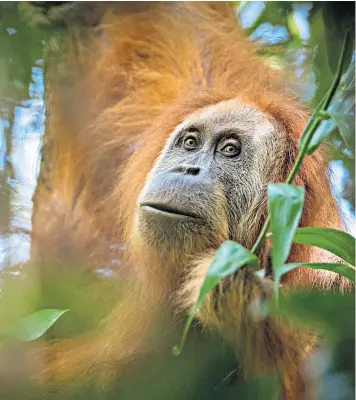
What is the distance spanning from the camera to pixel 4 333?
3.93 ft

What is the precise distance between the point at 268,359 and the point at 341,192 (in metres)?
0.39

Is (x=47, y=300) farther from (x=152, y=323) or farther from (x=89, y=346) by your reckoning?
(x=152, y=323)

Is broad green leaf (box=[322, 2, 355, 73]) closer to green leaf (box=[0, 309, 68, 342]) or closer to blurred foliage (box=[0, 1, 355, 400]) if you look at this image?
blurred foliage (box=[0, 1, 355, 400])

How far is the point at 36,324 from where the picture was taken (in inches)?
40.5

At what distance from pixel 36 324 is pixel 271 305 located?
0.45m

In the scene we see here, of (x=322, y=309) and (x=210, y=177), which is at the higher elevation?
(x=210, y=177)

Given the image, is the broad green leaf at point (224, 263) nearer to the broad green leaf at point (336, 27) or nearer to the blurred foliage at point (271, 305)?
the blurred foliage at point (271, 305)

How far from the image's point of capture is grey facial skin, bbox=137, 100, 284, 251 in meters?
1.07

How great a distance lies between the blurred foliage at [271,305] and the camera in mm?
807

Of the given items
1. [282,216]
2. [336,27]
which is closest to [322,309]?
[282,216]

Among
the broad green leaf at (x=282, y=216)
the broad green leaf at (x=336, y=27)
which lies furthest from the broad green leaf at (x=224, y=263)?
the broad green leaf at (x=336, y=27)

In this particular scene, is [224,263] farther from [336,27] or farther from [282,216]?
[336,27]

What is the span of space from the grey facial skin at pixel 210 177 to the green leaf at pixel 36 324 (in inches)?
9.0

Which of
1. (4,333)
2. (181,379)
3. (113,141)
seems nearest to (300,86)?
(113,141)
